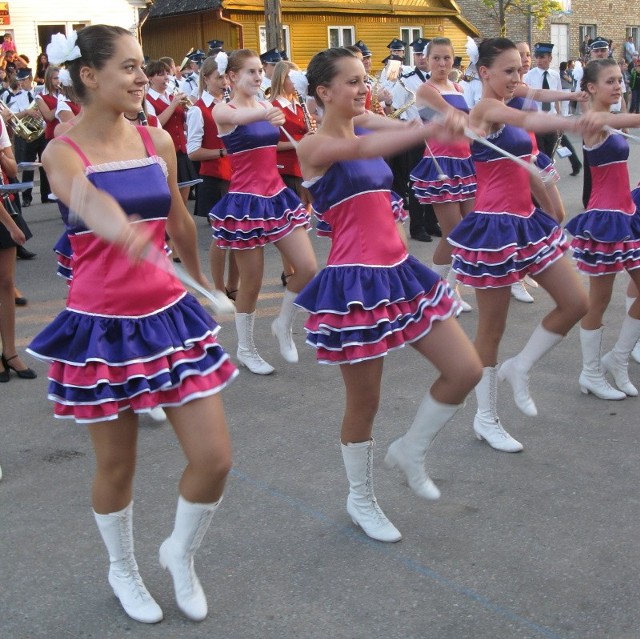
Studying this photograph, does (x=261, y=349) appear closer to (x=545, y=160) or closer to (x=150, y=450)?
(x=150, y=450)

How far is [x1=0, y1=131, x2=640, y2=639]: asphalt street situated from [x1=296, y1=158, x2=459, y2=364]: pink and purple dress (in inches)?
32.5

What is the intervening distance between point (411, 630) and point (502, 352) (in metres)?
3.44

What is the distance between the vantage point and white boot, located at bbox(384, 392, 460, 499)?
3.61 metres

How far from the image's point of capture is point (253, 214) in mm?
6008

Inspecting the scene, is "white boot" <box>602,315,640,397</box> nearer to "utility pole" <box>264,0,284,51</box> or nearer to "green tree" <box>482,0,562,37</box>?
"utility pole" <box>264,0,284,51</box>

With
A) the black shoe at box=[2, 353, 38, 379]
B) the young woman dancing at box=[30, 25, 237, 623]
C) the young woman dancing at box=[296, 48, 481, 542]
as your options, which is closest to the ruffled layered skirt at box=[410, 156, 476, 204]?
the black shoe at box=[2, 353, 38, 379]

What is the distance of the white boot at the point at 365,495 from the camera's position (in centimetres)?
367

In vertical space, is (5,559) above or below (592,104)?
below

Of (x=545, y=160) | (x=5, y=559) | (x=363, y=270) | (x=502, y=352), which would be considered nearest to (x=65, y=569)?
(x=5, y=559)

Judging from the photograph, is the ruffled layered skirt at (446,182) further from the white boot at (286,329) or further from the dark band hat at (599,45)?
the dark band hat at (599,45)

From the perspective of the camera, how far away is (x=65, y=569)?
11.6 feet

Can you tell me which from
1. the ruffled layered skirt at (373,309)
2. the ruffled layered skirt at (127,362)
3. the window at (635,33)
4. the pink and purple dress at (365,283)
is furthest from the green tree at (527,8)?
the ruffled layered skirt at (127,362)

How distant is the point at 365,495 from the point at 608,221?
7.80ft

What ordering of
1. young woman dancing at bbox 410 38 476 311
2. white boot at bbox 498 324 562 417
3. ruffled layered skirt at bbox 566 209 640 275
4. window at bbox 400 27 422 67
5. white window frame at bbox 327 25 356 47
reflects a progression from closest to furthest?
white boot at bbox 498 324 562 417 < ruffled layered skirt at bbox 566 209 640 275 < young woman dancing at bbox 410 38 476 311 < white window frame at bbox 327 25 356 47 < window at bbox 400 27 422 67
